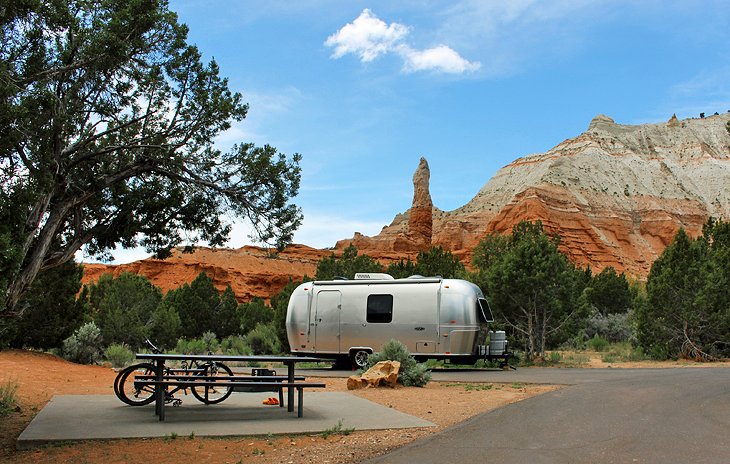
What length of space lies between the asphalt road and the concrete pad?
48.2 inches

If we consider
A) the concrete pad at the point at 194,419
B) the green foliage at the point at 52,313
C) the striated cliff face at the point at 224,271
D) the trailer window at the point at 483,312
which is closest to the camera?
the concrete pad at the point at 194,419

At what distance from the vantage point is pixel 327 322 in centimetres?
1858

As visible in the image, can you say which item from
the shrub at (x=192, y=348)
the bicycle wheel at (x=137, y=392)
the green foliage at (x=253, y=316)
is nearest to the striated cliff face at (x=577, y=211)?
the green foliage at (x=253, y=316)

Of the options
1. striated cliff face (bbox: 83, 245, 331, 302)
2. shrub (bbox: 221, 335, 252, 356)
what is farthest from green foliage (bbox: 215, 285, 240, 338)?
striated cliff face (bbox: 83, 245, 331, 302)

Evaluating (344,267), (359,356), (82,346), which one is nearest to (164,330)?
(82,346)

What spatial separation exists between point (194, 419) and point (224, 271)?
7384 centimetres

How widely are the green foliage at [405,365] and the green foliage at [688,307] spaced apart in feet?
40.3

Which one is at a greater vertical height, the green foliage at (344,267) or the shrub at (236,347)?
the green foliage at (344,267)

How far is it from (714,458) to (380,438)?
11.2ft

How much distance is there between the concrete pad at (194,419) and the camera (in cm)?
716

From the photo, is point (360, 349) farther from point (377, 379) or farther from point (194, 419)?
point (194, 419)

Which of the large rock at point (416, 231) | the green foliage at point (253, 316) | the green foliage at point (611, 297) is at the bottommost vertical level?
the green foliage at point (253, 316)

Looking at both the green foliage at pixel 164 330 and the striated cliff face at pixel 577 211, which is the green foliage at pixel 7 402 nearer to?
the green foliage at pixel 164 330

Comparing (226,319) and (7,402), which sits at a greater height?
(226,319)
